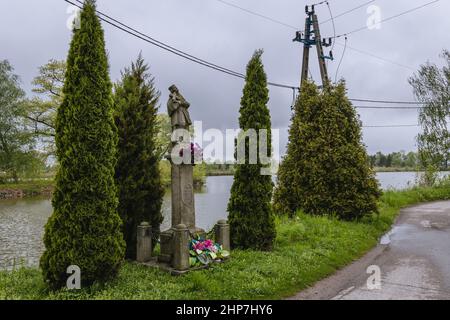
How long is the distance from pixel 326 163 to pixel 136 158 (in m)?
7.39

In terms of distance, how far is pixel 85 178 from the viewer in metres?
5.90

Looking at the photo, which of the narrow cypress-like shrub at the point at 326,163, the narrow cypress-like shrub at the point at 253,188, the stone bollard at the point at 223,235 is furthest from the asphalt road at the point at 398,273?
the stone bollard at the point at 223,235

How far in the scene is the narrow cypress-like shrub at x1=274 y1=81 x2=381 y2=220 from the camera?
12750mm

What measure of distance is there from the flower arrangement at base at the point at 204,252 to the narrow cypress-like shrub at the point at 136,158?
122cm

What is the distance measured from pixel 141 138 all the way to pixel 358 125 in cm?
886

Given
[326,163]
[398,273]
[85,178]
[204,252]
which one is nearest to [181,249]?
[204,252]

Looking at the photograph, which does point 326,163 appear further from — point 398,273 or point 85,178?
point 85,178

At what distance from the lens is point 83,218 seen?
5.84m

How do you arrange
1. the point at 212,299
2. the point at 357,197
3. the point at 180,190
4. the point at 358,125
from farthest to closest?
the point at 358,125, the point at 357,197, the point at 180,190, the point at 212,299

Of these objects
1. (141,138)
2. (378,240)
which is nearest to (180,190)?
(141,138)

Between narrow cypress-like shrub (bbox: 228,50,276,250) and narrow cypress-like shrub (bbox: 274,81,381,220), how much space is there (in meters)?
4.22

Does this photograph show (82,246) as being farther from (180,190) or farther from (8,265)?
(8,265)

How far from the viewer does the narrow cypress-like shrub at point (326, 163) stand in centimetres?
1275
